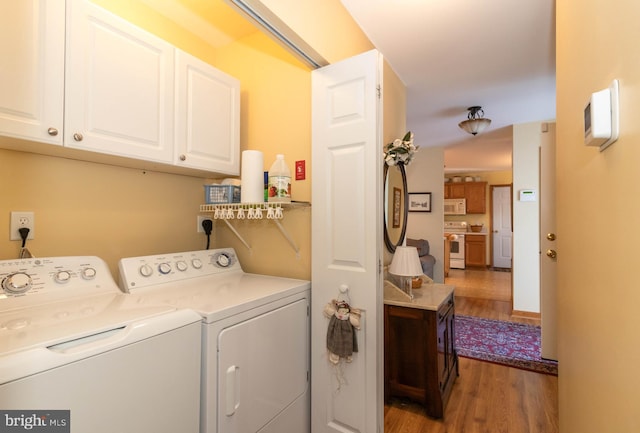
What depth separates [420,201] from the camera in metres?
5.03

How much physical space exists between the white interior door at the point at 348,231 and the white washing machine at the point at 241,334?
127 millimetres

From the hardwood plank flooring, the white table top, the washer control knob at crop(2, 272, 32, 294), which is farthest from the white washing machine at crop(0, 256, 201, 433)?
the hardwood plank flooring

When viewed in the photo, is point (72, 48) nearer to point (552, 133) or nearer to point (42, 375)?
point (42, 375)

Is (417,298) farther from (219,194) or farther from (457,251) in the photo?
(457,251)

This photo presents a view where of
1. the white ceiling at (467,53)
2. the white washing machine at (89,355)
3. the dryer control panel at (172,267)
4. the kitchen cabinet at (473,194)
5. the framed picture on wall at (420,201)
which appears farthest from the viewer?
the kitchen cabinet at (473,194)

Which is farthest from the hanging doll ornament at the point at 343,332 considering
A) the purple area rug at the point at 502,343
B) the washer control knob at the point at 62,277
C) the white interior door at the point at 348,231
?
the purple area rug at the point at 502,343

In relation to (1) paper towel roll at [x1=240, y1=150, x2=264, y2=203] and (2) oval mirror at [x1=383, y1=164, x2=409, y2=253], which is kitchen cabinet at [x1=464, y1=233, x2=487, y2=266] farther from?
(1) paper towel roll at [x1=240, y1=150, x2=264, y2=203]

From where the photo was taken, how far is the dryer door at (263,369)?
48.6 inches

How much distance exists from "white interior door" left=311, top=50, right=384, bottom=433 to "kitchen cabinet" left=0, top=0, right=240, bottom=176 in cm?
66

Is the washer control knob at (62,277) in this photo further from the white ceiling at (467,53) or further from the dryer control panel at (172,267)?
the white ceiling at (467,53)

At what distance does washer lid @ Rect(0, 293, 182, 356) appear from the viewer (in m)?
0.86

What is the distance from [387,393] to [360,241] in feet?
4.13

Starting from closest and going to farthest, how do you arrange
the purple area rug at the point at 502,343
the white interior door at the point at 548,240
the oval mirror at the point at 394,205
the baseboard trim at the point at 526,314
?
1. the oval mirror at the point at 394,205
2. the white interior door at the point at 548,240
3. the purple area rug at the point at 502,343
4. the baseboard trim at the point at 526,314

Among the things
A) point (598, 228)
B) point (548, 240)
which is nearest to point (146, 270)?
point (598, 228)
